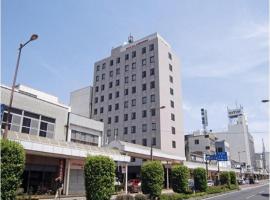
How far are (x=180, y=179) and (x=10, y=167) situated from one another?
21804mm

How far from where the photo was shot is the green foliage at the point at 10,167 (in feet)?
43.8

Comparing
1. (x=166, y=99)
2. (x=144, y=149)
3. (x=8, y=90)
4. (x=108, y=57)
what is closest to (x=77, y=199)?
(x=8, y=90)

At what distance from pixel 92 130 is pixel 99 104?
3289 cm

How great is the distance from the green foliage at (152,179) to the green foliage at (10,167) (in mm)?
13794

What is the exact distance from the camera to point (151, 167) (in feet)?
85.4

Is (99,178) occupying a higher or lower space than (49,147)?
lower

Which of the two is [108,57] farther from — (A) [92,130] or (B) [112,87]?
(A) [92,130]

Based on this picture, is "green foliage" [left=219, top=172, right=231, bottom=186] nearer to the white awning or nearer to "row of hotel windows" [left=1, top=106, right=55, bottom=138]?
the white awning

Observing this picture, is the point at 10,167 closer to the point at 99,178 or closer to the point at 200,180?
the point at 99,178

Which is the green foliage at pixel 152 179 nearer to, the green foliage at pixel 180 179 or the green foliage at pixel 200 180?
the green foliage at pixel 180 179

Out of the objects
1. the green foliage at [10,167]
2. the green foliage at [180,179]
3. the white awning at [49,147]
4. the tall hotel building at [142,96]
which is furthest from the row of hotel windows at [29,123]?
the tall hotel building at [142,96]

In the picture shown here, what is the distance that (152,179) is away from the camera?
84.1 feet

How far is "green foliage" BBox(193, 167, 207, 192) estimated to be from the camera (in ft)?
120

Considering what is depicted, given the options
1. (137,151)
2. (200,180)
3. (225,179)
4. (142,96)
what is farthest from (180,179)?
(142,96)
